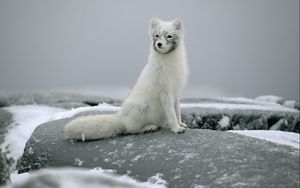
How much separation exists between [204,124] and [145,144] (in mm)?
3412

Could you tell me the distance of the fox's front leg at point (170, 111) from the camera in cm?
672

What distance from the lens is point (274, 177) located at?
15.4 feet

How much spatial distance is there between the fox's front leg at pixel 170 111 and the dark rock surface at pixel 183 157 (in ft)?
0.36

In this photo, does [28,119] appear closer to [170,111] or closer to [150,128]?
[150,128]

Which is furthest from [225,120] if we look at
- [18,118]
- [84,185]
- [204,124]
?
[84,185]

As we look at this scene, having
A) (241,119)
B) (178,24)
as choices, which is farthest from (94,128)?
(241,119)

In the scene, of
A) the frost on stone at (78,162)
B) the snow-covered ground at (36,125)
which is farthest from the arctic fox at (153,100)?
the snow-covered ground at (36,125)

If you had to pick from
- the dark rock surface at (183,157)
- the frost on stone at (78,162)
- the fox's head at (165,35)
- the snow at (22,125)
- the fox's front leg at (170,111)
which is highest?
the fox's head at (165,35)

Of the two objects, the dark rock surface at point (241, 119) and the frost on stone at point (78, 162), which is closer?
the frost on stone at point (78, 162)

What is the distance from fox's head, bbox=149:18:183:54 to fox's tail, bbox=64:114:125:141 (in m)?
1.21

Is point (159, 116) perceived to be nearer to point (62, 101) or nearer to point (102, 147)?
point (102, 147)

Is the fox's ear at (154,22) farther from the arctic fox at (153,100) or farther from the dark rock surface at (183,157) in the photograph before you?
the dark rock surface at (183,157)

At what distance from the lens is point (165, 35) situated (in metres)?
6.83

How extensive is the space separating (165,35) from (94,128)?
1.67m
